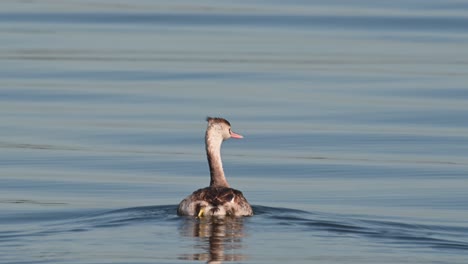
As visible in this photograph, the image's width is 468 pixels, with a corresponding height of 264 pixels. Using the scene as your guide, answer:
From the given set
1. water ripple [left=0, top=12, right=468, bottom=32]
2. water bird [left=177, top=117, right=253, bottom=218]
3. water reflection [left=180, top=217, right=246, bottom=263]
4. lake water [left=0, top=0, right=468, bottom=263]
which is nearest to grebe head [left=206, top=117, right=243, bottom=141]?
lake water [left=0, top=0, right=468, bottom=263]

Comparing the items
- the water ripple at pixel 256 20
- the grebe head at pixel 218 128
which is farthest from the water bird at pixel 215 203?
the water ripple at pixel 256 20

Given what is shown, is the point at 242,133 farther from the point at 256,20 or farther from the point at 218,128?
the point at 256,20

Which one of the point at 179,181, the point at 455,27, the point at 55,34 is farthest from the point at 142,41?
the point at 179,181

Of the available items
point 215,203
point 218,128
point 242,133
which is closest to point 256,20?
point 242,133

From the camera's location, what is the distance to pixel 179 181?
20.4 m

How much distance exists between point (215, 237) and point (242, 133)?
8267 millimetres

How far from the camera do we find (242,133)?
24.0 metres

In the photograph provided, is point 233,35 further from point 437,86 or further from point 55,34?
point 437,86

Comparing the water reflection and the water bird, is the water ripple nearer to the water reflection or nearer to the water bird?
the water bird

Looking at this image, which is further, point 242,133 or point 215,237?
point 242,133

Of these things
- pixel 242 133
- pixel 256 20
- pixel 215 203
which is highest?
pixel 256 20

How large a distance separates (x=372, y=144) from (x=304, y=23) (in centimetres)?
1627

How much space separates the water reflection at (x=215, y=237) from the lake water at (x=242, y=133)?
0.03 meters

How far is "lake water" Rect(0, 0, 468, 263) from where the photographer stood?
15.9 meters
